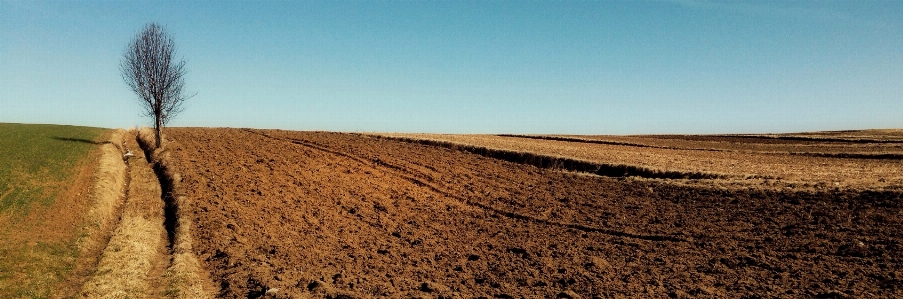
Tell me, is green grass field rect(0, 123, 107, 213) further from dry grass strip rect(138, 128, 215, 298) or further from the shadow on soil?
dry grass strip rect(138, 128, 215, 298)

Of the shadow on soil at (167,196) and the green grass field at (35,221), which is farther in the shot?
the shadow on soil at (167,196)

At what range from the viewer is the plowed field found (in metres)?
10.3

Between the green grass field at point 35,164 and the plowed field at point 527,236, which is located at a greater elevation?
the green grass field at point 35,164

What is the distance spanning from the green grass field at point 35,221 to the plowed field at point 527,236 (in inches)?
113

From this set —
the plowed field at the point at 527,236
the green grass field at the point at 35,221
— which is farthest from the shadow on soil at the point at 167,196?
the green grass field at the point at 35,221

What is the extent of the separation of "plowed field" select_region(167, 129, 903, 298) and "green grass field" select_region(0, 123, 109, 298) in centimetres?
288

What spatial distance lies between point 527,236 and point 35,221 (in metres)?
12.6

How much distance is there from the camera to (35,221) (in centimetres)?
1426

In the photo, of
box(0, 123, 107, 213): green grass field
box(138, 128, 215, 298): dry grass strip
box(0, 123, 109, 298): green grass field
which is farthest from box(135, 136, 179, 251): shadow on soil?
box(0, 123, 107, 213): green grass field

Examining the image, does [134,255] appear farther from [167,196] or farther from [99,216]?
[167,196]

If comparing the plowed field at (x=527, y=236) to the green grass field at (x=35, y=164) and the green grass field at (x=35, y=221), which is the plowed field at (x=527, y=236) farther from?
the green grass field at (x=35, y=164)

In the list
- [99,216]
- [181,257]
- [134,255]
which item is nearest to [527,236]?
[181,257]

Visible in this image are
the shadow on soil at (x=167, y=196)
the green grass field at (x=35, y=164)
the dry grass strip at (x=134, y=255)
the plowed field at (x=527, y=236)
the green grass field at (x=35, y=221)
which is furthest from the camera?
the green grass field at (x=35, y=164)

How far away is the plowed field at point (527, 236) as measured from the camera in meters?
10.3
